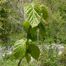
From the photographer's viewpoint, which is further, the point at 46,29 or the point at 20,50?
the point at 46,29

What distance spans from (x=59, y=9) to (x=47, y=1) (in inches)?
18.7

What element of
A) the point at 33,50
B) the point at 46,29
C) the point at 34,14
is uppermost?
the point at 34,14

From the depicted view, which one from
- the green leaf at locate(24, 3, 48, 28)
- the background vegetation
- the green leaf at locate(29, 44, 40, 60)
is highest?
the green leaf at locate(24, 3, 48, 28)

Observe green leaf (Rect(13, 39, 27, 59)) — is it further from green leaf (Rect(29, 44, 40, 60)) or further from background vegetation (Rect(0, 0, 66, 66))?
background vegetation (Rect(0, 0, 66, 66))

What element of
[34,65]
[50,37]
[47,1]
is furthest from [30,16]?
[47,1]

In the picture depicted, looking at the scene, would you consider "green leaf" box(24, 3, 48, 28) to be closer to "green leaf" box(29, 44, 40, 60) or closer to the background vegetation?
"green leaf" box(29, 44, 40, 60)

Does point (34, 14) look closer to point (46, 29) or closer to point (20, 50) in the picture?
point (20, 50)

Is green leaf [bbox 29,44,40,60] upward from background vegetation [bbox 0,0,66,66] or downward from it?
upward

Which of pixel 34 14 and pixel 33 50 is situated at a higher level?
pixel 34 14

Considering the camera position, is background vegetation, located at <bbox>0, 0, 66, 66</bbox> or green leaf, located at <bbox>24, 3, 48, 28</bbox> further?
background vegetation, located at <bbox>0, 0, 66, 66</bbox>

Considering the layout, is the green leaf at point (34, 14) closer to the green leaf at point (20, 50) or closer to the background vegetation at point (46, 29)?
the green leaf at point (20, 50)

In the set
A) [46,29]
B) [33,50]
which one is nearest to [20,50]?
[33,50]

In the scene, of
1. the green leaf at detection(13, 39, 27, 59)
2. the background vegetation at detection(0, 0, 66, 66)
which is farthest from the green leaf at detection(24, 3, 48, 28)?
the background vegetation at detection(0, 0, 66, 66)

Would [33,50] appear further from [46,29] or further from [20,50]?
[46,29]
